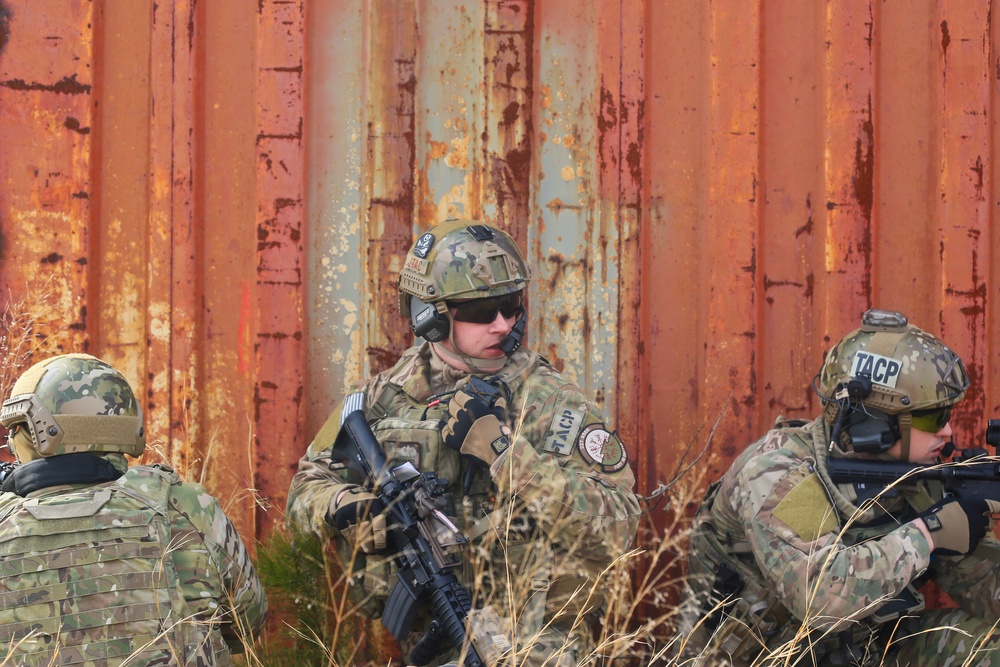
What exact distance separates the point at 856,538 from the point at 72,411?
218cm

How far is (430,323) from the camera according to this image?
3.09m

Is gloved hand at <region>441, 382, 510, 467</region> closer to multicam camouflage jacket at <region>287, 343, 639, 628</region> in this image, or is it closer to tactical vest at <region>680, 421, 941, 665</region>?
multicam camouflage jacket at <region>287, 343, 639, 628</region>

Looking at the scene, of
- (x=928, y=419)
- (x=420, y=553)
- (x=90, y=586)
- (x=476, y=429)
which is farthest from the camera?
(x=928, y=419)

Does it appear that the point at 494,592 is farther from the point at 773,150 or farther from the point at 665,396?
the point at 773,150

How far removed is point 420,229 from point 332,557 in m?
1.15

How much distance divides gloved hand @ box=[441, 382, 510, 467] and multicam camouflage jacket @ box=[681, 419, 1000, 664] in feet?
2.39

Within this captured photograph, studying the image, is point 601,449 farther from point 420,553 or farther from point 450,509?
point 420,553

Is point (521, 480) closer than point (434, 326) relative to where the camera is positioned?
Yes

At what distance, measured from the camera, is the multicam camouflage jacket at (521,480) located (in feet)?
9.17

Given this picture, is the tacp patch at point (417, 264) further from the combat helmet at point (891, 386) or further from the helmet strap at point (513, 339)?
the combat helmet at point (891, 386)

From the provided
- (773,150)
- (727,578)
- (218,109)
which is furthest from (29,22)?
(727,578)

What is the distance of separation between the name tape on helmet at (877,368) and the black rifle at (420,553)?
4.21 feet

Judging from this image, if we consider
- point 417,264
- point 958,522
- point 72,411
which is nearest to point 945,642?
point 958,522

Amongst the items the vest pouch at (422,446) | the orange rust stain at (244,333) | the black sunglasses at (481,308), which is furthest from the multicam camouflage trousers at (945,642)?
the orange rust stain at (244,333)
